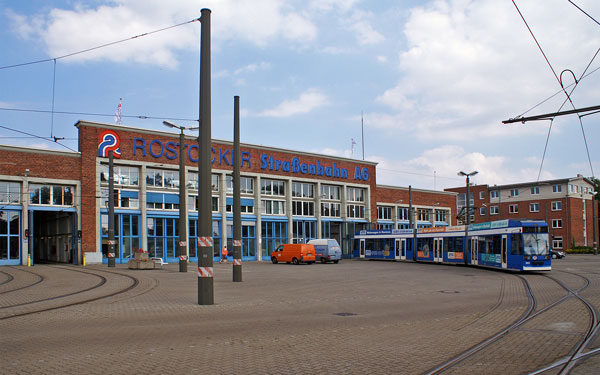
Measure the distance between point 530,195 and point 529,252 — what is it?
66.9 m

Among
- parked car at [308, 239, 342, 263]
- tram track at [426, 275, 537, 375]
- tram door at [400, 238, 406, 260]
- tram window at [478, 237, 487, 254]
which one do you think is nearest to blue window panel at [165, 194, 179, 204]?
parked car at [308, 239, 342, 263]

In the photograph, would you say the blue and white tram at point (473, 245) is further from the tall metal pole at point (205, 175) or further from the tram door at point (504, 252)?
the tall metal pole at point (205, 175)

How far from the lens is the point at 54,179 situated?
42000 mm

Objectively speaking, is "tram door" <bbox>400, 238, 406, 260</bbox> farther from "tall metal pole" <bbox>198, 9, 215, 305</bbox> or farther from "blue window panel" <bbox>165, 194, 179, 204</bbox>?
"tall metal pole" <bbox>198, 9, 215, 305</bbox>

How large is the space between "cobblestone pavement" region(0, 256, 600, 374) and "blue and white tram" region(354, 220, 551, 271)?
1095cm

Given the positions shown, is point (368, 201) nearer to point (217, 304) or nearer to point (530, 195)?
point (530, 195)

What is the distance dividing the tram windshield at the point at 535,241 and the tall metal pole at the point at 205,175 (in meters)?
19.7

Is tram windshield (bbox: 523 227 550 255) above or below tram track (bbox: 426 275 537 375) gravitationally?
above

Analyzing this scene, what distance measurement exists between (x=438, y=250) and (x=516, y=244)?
12433 mm

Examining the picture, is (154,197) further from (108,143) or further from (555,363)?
(555,363)

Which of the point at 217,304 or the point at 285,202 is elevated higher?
the point at 285,202

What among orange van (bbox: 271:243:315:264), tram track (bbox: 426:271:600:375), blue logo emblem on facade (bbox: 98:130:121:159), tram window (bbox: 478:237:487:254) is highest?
blue logo emblem on facade (bbox: 98:130:121:159)

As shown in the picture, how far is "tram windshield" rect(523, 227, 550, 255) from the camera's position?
28.3m

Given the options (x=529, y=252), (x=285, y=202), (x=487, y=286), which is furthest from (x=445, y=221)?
(x=487, y=286)
